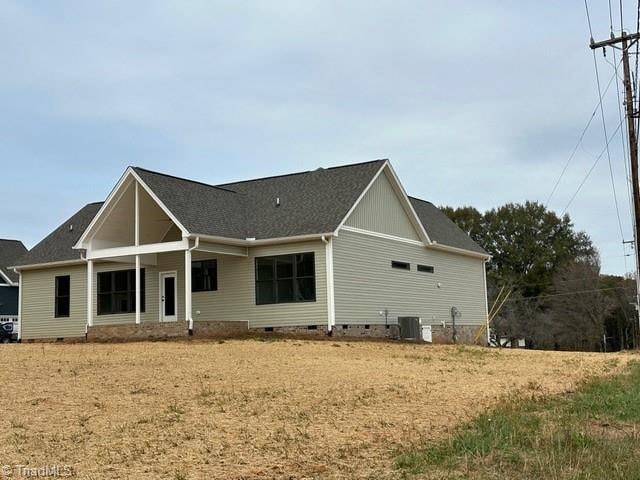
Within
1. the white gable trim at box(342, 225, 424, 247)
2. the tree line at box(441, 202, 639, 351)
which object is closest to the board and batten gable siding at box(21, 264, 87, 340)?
the white gable trim at box(342, 225, 424, 247)

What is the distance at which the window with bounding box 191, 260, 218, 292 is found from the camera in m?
26.1

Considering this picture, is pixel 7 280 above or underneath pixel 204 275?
above

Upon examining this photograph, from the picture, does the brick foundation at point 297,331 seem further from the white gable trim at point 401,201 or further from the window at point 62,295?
the window at point 62,295

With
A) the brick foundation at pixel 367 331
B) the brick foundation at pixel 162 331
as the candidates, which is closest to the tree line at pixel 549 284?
the brick foundation at pixel 367 331

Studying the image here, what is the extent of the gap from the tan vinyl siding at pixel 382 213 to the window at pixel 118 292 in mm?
8385

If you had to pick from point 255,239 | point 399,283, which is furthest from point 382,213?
point 255,239

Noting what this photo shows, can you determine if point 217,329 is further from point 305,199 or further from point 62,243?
point 62,243

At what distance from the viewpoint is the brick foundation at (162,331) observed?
22.9m

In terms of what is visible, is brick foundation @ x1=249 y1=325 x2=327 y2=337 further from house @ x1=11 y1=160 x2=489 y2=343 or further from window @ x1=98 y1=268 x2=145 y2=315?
window @ x1=98 y1=268 x2=145 y2=315

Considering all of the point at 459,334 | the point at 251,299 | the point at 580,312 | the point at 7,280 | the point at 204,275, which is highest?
the point at 7,280

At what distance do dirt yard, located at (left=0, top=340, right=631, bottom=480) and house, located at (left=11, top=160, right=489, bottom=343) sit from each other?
17.8 ft

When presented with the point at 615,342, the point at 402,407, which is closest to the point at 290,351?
the point at 402,407

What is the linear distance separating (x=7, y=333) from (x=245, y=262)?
53.4 feet

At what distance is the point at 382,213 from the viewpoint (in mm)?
27203
